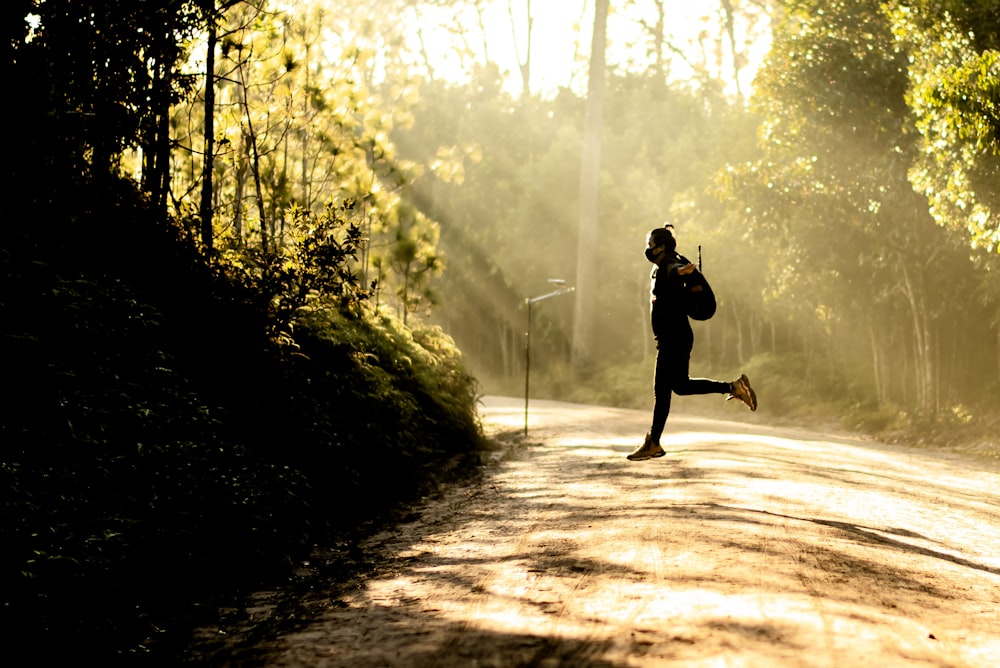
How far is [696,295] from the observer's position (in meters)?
8.97

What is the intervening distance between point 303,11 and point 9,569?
28.5 feet

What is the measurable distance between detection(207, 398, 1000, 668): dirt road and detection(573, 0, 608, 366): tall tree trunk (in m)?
30.5

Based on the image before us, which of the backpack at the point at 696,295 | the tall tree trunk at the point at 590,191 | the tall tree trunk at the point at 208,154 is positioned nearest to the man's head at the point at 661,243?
the backpack at the point at 696,295

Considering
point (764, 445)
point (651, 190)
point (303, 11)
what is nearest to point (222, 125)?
point (303, 11)

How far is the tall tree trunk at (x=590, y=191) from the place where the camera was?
39.3 metres

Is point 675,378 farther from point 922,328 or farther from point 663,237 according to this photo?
point 922,328

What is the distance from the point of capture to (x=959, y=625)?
14.9ft

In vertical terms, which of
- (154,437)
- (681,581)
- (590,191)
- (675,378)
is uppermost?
(590,191)

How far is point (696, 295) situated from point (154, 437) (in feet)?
14.9

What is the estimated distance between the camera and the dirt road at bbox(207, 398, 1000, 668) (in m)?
4.22

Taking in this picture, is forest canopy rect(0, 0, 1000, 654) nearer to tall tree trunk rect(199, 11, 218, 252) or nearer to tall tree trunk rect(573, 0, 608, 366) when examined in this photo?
tall tree trunk rect(199, 11, 218, 252)

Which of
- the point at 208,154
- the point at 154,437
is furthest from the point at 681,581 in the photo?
the point at 208,154

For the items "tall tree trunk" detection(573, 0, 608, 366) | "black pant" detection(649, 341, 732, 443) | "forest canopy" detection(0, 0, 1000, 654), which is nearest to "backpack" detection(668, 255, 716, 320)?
"black pant" detection(649, 341, 732, 443)

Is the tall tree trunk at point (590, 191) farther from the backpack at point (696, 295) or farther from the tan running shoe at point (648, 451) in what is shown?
the backpack at point (696, 295)
